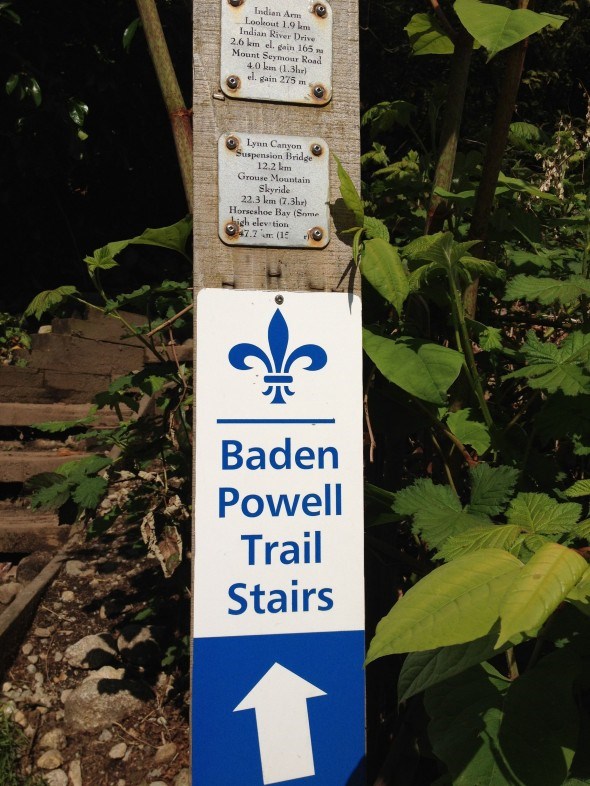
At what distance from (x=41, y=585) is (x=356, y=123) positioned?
8.59ft

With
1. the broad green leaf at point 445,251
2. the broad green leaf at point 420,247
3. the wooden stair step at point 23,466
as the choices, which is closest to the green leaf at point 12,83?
the wooden stair step at point 23,466

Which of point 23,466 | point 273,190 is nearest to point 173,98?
point 273,190

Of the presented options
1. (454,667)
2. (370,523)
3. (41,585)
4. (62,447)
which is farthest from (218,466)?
(62,447)

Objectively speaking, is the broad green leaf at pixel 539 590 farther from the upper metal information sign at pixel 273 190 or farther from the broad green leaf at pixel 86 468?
the broad green leaf at pixel 86 468

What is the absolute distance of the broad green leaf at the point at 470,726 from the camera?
122cm

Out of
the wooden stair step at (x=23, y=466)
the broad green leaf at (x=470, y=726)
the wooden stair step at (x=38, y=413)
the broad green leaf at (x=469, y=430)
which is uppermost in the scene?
the broad green leaf at (x=469, y=430)

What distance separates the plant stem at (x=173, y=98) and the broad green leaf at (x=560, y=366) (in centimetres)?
81

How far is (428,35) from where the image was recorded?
186 centimetres

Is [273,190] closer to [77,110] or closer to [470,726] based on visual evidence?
[470,726]

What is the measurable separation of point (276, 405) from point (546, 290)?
0.60 metres

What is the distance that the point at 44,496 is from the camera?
2090 mm

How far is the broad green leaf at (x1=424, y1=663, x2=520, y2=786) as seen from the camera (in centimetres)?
122

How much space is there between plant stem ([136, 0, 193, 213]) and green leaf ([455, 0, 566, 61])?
26.6 inches

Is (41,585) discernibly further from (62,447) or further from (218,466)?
(218,466)
